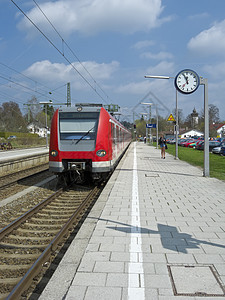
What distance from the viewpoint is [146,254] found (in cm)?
396

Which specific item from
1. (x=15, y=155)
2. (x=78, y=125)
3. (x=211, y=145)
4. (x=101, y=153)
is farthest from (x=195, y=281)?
(x=211, y=145)

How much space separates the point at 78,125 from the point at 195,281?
23.6ft

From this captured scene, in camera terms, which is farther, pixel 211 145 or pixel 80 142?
pixel 211 145

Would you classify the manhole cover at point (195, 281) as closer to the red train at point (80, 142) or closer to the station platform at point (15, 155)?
the red train at point (80, 142)

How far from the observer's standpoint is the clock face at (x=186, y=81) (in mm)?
11375

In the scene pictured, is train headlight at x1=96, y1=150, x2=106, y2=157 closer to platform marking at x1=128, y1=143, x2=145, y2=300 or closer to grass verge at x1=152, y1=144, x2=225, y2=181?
platform marking at x1=128, y1=143, x2=145, y2=300

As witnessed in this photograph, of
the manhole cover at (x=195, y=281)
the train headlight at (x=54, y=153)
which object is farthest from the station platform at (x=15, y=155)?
the manhole cover at (x=195, y=281)

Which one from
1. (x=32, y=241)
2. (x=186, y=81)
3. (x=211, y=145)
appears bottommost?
(x=32, y=241)

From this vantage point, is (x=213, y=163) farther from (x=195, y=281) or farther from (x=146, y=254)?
(x=195, y=281)

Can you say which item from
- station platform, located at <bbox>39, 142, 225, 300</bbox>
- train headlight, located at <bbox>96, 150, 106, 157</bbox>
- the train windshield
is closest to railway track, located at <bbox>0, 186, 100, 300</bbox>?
station platform, located at <bbox>39, 142, 225, 300</bbox>

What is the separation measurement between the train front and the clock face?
3.54 metres

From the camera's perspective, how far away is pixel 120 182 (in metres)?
10.4

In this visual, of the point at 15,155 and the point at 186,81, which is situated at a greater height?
the point at 186,81

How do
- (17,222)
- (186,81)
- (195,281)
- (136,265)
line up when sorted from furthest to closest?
(186,81) → (17,222) → (136,265) → (195,281)
